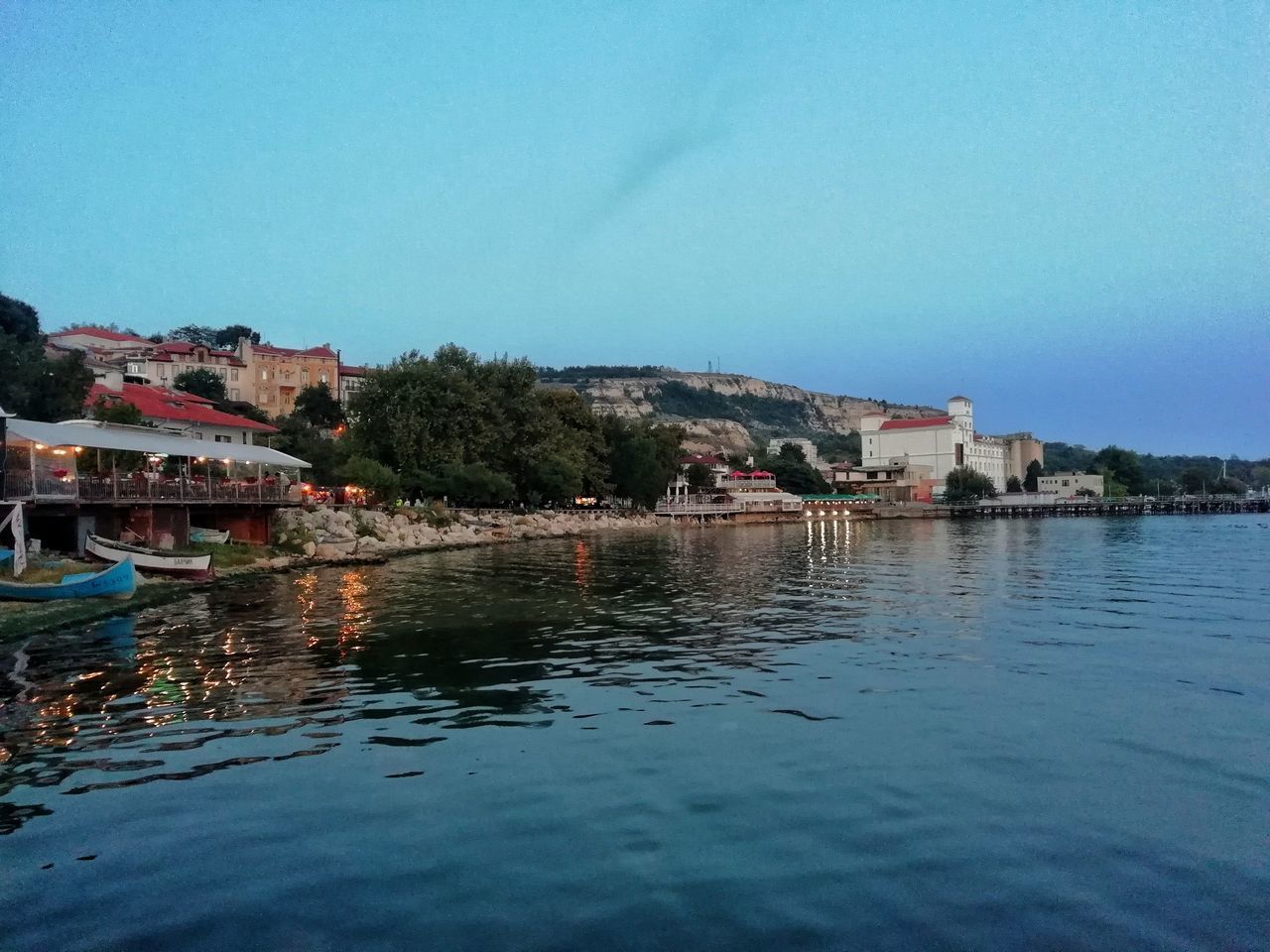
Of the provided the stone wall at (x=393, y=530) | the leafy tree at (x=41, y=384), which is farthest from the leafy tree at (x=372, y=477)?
the leafy tree at (x=41, y=384)

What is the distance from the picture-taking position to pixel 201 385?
299 feet

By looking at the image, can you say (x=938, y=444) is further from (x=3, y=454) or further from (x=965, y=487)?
(x=3, y=454)

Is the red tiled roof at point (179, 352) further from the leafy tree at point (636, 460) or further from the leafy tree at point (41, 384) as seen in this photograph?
the leafy tree at point (41, 384)

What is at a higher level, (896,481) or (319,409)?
(319,409)

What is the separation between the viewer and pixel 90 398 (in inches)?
2156

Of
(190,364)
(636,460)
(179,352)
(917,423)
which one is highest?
(179,352)

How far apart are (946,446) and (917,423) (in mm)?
7994

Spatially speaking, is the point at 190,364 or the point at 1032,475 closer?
the point at 190,364

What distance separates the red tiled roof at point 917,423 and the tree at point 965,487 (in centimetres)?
1191

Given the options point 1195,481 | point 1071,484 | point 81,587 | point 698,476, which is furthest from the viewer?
point 1195,481

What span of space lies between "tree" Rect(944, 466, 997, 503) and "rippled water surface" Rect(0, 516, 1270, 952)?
128436 millimetres

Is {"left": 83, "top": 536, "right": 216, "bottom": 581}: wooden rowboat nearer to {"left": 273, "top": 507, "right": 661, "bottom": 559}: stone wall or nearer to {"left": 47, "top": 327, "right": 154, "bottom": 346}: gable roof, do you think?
{"left": 273, "top": 507, "right": 661, "bottom": 559}: stone wall

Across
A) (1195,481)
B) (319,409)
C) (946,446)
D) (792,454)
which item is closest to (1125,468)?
(1195,481)

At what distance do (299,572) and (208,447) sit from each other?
28.7ft
